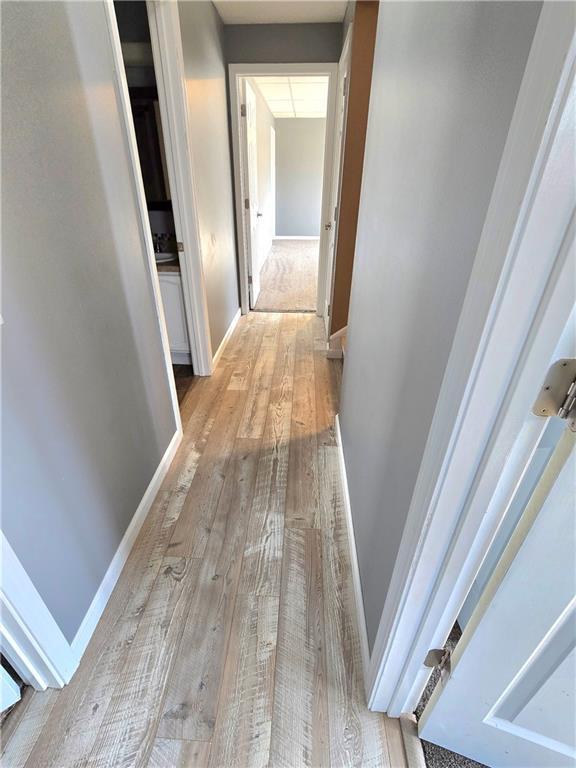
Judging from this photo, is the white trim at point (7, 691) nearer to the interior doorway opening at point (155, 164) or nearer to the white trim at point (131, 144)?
the white trim at point (131, 144)

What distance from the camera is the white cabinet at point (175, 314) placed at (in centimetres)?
255

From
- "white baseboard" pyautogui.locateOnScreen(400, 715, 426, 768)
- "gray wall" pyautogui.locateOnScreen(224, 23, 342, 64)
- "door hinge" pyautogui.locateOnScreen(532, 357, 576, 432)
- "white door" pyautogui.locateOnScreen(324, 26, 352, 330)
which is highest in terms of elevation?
"gray wall" pyautogui.locateOnScreen(224, 23, 342, 64)

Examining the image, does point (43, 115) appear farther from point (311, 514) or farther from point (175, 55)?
point (311, 514)

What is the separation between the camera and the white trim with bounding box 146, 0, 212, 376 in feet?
6.05

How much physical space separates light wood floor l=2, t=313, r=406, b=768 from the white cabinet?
99 cm

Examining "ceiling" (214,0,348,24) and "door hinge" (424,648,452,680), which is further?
"ceiling" (214,0,348,24)

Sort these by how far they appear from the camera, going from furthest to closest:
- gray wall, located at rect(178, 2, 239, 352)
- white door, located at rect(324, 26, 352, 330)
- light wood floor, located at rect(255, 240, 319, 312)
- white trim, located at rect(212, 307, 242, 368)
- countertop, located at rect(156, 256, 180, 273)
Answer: light wood floor, located at rect(255, 240, 319, 312) < white trim, located at rect(212, 307, 242, 368) < countertop, located at rect(156, 256, 180, 273) < white door, located at rect(324, 26, 352, 330) < gray wall, located at rect(178, 2, 239, 352)

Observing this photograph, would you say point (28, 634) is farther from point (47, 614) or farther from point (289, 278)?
point (289, 278)

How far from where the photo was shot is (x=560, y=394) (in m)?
0.52

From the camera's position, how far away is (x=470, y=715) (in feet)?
3.07

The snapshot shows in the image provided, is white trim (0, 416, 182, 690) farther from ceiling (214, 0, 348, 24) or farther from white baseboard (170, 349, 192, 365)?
ceiling (214, 0, 348, 24)

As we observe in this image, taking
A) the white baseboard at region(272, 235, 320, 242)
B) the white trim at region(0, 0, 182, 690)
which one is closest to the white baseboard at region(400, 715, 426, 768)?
the white trim at region(0, 0, 182, 690)

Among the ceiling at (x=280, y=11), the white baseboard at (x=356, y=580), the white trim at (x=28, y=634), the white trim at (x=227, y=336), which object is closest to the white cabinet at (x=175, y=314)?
the white trim at (x=227, y=336)

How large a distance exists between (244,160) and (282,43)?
2.79 feet
